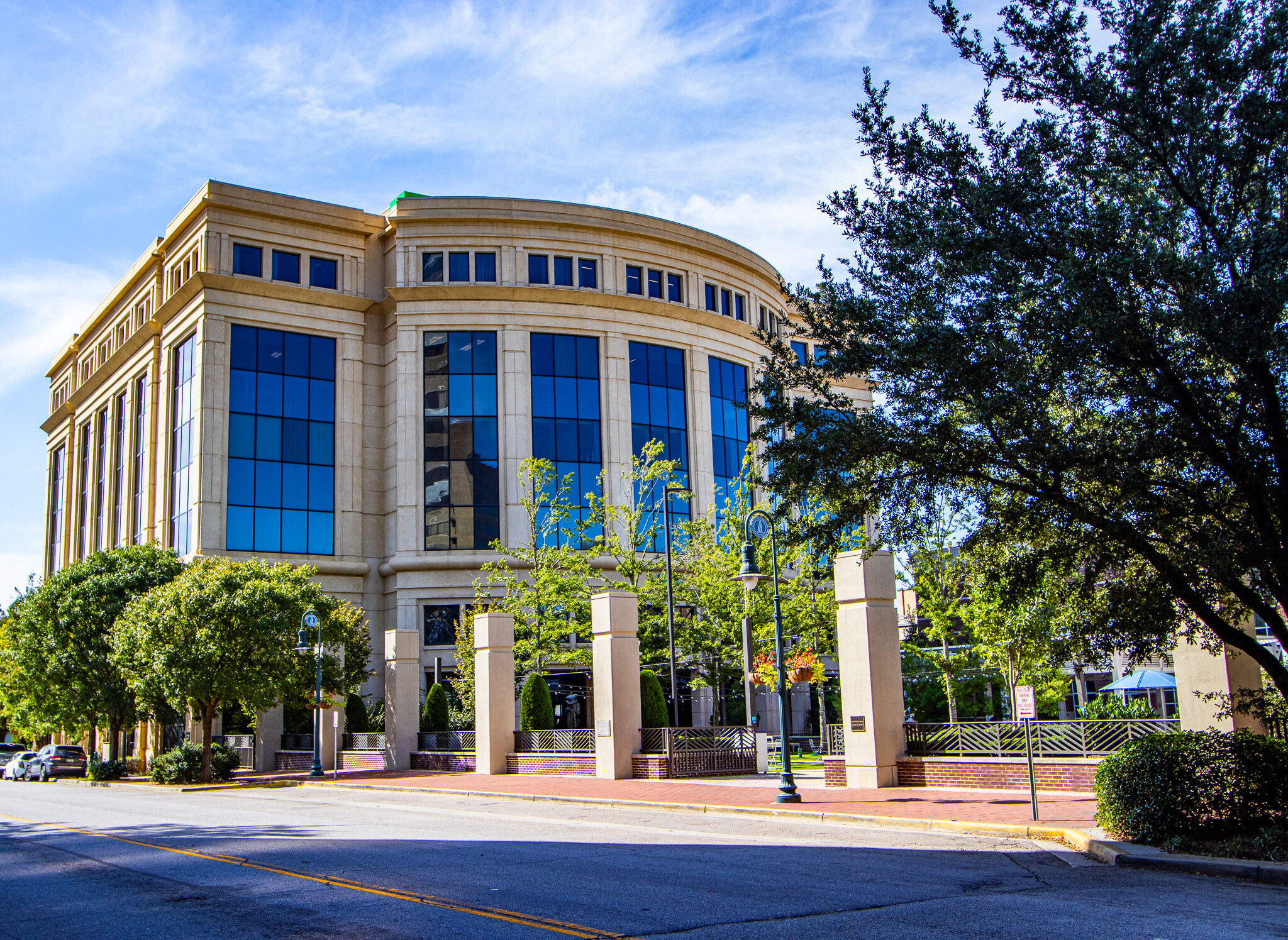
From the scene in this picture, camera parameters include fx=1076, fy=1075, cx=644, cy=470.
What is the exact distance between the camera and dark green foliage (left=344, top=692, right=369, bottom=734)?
4112 cm

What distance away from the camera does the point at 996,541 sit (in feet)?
49.3

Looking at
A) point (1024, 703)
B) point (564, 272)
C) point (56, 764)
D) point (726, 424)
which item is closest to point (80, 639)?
point (56, 764)

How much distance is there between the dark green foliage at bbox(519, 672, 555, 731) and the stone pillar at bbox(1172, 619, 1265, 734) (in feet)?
66.8

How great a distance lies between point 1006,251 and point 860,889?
24.1ft

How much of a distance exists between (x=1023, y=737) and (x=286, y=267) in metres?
42.8

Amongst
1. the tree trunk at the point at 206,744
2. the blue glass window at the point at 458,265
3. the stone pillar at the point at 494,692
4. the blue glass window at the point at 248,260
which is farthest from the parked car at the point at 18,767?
the blue glass window at the point at 458,265

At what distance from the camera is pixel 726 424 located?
5697 centimetres

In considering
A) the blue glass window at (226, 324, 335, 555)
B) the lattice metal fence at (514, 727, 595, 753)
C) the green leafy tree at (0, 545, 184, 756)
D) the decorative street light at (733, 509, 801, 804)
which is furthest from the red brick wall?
the blue glass window at (226, 324, 335, 555)

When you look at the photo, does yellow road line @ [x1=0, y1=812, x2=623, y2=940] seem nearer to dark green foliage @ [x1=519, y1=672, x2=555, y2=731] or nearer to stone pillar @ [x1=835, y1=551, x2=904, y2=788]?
stone pillar @ [x1=835, y1=551, x2=904, y2=788]

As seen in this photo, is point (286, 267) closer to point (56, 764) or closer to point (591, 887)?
point (56, 764)

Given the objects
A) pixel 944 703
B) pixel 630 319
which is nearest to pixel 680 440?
pixel 630 319

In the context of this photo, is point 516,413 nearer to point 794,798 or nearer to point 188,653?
point 188,653

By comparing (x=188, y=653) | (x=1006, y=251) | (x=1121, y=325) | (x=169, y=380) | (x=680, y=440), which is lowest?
(x=188, y=653)

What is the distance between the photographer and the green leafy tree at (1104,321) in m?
12.0
